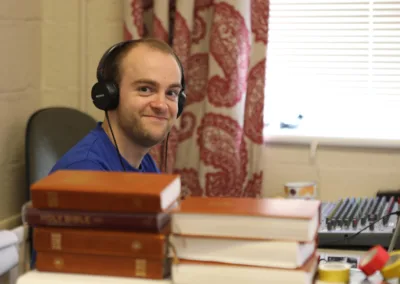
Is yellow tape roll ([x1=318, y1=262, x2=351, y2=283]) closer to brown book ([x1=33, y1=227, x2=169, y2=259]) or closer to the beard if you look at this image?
brown book ([x1=33, y1=227, x2=169, y2=259])

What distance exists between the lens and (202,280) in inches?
43.0

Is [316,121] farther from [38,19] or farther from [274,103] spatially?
[38,19]

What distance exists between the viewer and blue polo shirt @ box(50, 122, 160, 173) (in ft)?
5.69

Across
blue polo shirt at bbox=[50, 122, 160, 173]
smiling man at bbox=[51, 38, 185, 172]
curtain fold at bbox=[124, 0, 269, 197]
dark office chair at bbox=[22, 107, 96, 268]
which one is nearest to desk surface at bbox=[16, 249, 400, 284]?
blue polo shirt at bbox=[50, 122, 160, 173]

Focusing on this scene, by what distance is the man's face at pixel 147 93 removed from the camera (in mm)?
1902

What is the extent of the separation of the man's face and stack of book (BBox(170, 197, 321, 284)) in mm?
821

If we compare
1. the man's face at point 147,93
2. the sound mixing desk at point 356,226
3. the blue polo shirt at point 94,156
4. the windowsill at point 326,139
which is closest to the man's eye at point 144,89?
the man's face at point 147,93

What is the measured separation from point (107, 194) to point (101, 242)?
8 centimetres

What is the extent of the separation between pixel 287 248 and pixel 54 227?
37 centimetres

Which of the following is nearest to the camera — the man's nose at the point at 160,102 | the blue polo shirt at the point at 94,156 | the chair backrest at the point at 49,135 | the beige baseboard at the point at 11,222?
the blue polo shirt at the point at 94,156

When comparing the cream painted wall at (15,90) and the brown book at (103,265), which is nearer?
the brown book at (103,265)

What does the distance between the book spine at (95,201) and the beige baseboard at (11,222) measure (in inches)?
62.5

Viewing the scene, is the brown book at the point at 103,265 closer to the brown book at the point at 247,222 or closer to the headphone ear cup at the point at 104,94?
the brown book at the point at 247,222

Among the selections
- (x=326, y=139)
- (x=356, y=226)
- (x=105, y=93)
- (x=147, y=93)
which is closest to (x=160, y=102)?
(x=147, y=93)
